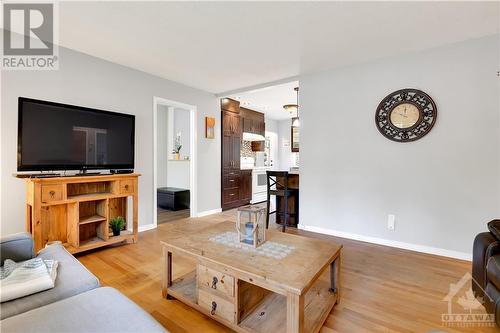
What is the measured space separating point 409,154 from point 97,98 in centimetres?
399

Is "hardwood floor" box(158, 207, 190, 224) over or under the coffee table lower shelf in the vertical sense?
over

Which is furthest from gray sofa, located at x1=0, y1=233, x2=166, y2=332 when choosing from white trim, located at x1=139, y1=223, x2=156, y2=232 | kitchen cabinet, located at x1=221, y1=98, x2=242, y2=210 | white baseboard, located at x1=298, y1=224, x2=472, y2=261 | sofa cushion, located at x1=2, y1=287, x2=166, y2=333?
kitchen cabinet, located at x1=221, y1=98, x2=242, y2=210

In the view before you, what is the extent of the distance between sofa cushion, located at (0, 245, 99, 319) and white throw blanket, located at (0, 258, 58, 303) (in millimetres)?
26

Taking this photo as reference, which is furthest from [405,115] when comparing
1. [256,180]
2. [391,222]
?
[256,180]

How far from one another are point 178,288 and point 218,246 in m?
0.53

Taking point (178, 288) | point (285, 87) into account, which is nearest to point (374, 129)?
point (285, 87)

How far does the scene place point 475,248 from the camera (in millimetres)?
1629

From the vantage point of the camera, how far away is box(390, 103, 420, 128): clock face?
2.88 m

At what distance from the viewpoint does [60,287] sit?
1.25 meters

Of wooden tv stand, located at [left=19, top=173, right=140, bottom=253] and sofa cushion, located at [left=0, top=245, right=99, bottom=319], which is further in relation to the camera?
wooden tv stand, located at [left=19, top=173, right=140, bottom=253]

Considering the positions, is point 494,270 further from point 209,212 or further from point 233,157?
point 233,157

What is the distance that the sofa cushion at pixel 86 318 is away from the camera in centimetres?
92

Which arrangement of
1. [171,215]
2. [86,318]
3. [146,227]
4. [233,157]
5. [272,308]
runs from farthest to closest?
1. [233,157]
2. [171,215]
3. [146,227]
4. [272,308]
5. [86,318]

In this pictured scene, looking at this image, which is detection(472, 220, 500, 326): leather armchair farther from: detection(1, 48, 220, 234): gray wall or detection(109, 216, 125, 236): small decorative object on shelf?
detection(1, 48, 220, 234): gray wall
